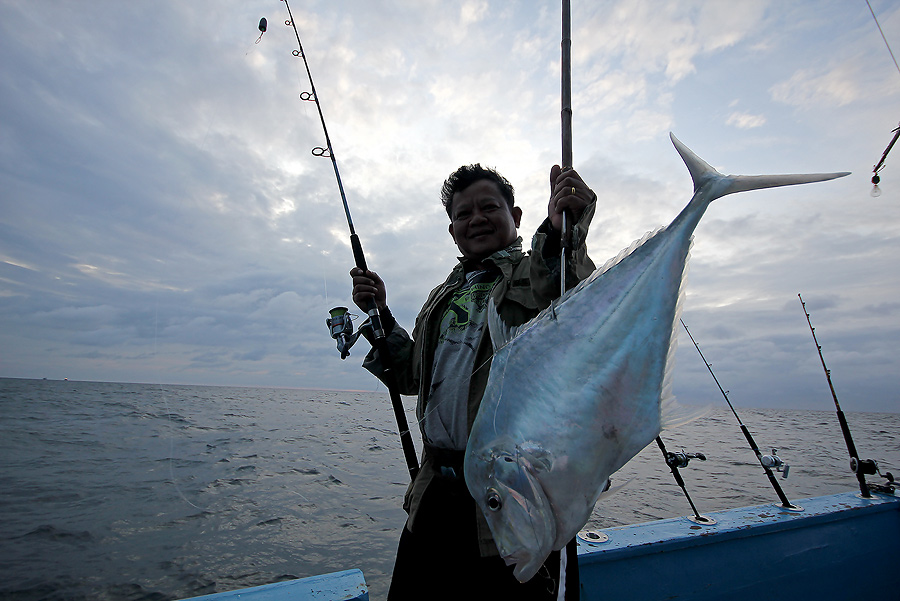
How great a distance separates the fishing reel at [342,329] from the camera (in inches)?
91.1

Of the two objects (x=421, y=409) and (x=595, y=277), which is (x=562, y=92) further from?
(x=421, y=409)

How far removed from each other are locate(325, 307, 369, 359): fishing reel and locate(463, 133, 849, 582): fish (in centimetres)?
128

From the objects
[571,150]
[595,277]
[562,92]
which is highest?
[562,92]

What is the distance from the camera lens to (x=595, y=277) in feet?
4.23

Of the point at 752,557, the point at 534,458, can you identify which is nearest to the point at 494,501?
the point at 534,458

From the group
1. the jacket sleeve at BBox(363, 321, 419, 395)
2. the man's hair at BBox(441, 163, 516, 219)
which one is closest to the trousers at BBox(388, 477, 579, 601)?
the jacket sleeve at BBox(363, 321, 419, 395)

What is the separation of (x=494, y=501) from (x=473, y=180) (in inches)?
60.3

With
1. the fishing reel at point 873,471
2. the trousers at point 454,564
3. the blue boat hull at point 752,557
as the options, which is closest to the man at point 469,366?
the trousers at point 454,564

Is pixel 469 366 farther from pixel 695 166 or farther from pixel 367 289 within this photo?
pixel 695 166

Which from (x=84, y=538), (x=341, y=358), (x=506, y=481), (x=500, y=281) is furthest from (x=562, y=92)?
(x=84, y=538)

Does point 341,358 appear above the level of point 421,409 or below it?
above

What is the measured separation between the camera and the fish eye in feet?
3.48

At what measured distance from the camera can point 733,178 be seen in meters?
1.22

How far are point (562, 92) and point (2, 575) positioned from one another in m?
7.71
